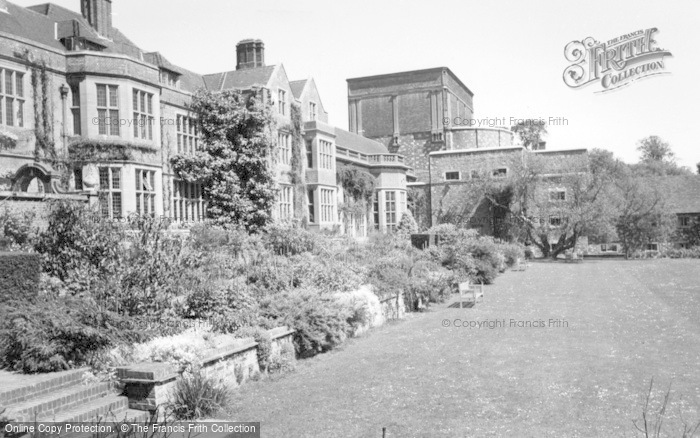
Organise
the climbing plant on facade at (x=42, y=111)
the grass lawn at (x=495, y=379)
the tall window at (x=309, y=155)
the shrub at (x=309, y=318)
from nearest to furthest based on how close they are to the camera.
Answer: the grass lawn at (x=495, y=379)
the shrub at (x=309, y=318)
the climbing plant on facade at (x=42, y=111)
the tall window at (x=309, y=155)

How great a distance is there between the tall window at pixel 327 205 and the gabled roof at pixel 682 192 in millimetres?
26634

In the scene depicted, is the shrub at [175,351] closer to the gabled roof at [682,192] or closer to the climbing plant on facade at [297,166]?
the climbing plant on facade at [297,166]

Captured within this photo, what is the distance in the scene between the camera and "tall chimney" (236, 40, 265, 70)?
34.0 metres

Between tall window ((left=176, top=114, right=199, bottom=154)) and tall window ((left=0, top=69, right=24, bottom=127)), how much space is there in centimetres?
677

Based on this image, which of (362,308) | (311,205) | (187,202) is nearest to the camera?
(362,308)

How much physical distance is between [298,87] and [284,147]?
500 centimetres

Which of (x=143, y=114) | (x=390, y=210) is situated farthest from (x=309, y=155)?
(x=143, y=114)

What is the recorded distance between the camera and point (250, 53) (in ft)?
112

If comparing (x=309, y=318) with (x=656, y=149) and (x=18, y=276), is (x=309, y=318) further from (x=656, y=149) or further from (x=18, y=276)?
(x=656, y=149)

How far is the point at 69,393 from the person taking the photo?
25.8 ft

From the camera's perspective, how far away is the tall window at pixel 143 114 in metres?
21.5

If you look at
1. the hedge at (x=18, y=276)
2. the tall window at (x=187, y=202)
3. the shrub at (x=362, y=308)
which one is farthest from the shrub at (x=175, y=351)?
the tall window at (x=187, y=202)

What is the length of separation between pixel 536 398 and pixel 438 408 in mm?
1625

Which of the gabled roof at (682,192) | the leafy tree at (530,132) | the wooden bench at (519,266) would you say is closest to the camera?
the wooden bench at (519,266)
